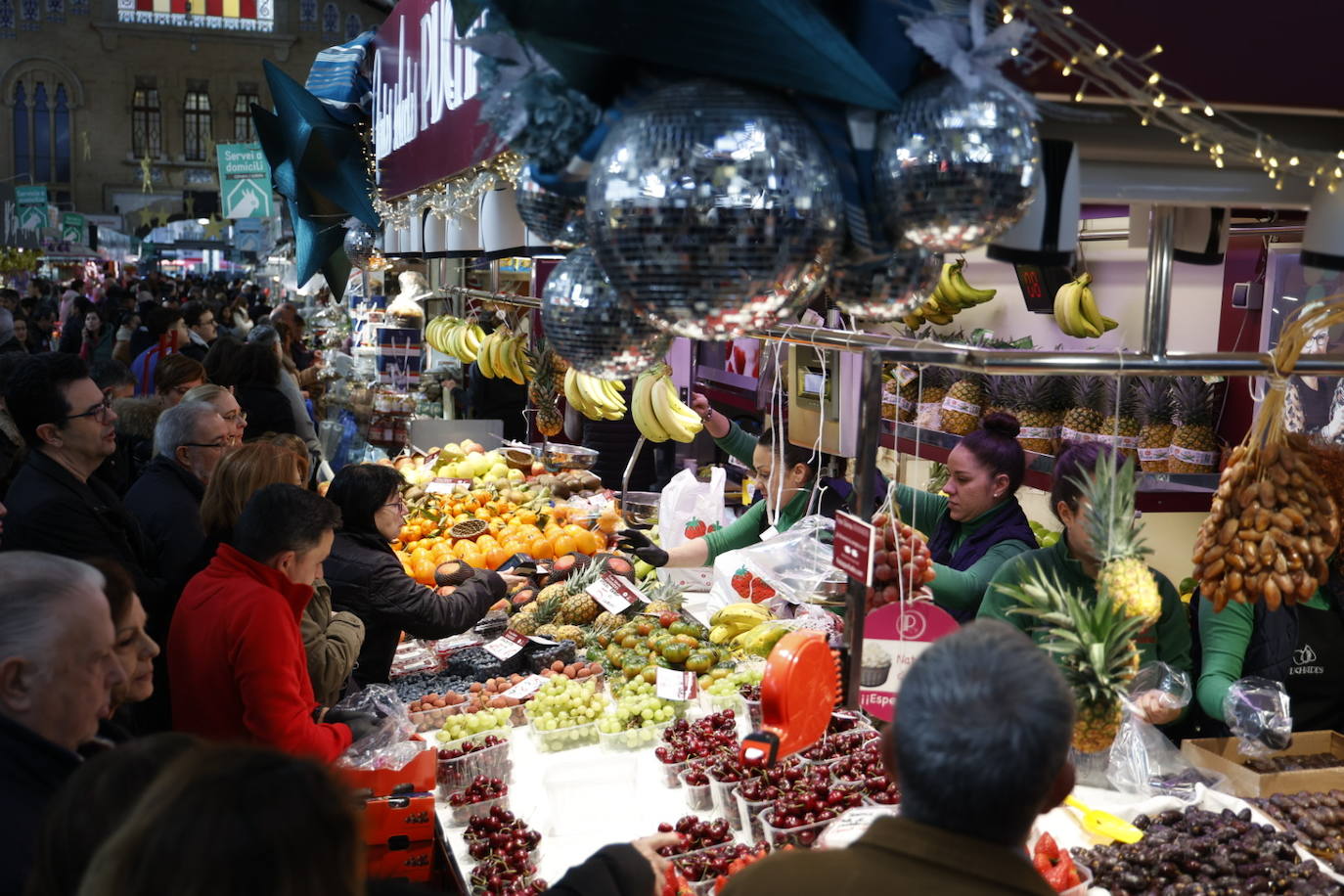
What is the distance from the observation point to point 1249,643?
335 cm

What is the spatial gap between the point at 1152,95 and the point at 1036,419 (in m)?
3.35

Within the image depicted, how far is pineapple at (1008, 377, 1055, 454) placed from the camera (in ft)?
15.9

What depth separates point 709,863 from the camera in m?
2.53

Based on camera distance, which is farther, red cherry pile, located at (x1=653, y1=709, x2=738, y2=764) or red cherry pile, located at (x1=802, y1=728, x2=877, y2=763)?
red cherry pile, located at (x1=653, y1=709, x2=738, y2=764)

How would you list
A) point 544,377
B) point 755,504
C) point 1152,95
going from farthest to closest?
point 544,377 < point 755,504 < point 1152,95

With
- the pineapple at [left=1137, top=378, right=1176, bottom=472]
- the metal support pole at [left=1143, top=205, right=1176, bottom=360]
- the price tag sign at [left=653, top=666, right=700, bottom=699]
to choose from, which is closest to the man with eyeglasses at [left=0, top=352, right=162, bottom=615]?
the price tag sign at [left=653, top=666, right=700, bottom=699]

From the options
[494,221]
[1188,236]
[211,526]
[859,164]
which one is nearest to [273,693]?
[211,526]

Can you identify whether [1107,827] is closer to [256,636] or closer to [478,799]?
[478,799]

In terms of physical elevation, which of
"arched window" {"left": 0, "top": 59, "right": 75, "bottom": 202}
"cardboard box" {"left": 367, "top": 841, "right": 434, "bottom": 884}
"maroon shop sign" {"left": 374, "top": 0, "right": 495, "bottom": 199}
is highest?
"arched window" {"left": 0, "top": 59, "right": 75, "bottom": 202}

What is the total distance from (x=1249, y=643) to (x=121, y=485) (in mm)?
5039

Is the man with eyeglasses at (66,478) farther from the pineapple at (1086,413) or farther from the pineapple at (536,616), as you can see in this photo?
the pineapple at (1086,413)

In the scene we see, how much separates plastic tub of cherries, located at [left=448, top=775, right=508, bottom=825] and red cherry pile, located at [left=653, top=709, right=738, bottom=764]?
1.37 feet

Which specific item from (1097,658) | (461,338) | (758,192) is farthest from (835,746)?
(461,338)

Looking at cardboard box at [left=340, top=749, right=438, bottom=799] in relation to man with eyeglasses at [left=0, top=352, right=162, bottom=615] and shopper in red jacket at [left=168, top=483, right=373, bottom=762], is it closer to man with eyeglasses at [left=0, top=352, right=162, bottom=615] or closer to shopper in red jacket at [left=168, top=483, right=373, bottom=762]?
shopper in red jacket at [left=168, top=483, right=373, bottom=762]
